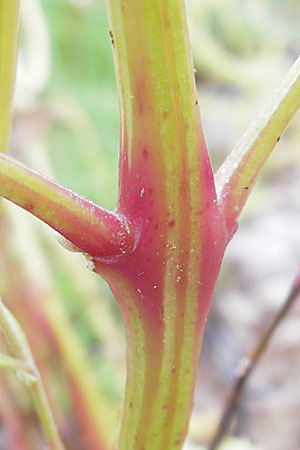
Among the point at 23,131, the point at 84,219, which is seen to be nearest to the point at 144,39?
the point at 84,219

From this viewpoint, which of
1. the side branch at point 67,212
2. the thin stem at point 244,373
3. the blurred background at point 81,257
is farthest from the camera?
the blurred background at point 81,257

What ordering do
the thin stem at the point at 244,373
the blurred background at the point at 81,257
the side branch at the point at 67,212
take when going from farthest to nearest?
the blurred background at the point at 81,257 < the thin stem at the point at 244,373 < the side branch at the point at 67,212

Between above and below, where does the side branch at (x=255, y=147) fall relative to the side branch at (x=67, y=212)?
above

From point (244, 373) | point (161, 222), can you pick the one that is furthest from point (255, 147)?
point (244, 373)

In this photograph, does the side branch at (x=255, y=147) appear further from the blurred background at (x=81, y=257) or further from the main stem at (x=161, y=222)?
the blurred background at (x=81, y=257)

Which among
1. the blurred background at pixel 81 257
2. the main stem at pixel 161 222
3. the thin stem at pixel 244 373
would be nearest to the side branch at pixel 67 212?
the main stem at pixel 161 222
